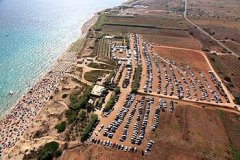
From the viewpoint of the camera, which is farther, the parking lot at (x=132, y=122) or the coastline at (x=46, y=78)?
the coastline at (x=46, y=78)

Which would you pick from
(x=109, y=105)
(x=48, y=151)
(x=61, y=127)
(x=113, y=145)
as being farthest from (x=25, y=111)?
(x=113, y=145)

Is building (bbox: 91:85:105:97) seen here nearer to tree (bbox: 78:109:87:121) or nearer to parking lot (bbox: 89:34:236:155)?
parking lot (bbox: 89:34:236:155)

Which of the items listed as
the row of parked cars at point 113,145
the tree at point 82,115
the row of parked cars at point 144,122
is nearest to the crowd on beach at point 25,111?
the tree at point 82,115

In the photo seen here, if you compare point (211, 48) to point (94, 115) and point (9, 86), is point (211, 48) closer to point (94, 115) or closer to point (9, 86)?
point (94, 115)

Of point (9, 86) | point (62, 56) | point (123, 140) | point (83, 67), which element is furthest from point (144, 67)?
point (9, 86)

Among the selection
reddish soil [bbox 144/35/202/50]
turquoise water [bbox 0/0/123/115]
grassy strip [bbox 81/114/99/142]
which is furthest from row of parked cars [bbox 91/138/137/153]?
A: reddish soil [bbox 144/35/202/50]

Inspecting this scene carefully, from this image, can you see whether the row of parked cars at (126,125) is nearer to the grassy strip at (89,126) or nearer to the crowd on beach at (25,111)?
the grassy strip at (89,126)
